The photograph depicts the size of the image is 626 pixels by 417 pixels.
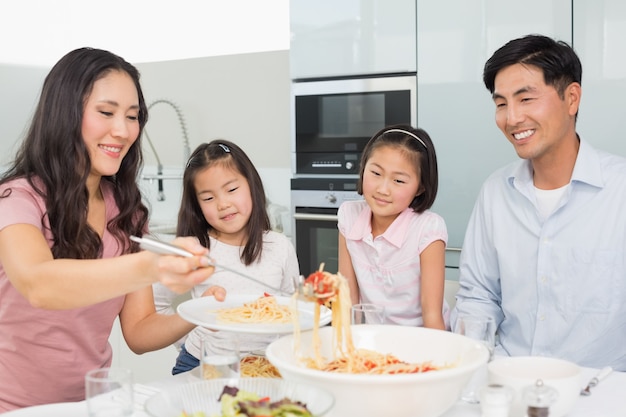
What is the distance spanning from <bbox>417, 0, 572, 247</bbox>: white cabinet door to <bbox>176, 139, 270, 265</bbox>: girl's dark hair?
120 centimetres

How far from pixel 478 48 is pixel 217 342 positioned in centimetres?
206

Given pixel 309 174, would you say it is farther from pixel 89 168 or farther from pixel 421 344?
pixel 421 344

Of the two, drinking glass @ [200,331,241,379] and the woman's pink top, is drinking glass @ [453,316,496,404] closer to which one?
drinking glass @ [200,331,241,379]

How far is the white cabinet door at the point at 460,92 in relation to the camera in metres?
3.02

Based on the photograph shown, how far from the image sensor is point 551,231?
2.03 m

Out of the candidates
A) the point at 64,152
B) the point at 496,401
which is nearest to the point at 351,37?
the point at 64,152

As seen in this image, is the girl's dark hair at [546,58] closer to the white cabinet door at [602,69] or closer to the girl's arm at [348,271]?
the girl's arm at [348,271]

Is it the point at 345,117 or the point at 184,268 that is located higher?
the point at 345,117

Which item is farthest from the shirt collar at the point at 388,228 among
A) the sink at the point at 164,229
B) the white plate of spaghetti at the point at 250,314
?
the sink at the point at 164,229

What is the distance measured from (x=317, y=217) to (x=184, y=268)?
2144mm

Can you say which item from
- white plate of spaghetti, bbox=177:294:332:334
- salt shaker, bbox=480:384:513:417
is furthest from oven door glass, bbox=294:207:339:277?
salt shaker, bbox=480:384:513:417

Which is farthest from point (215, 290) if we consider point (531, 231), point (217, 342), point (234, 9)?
point (234, 9)

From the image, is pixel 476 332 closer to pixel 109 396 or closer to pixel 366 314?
pixel 366 314

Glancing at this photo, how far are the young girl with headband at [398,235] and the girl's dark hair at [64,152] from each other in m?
0.83
